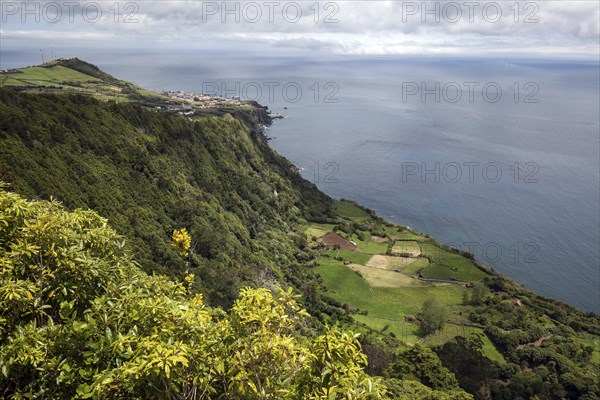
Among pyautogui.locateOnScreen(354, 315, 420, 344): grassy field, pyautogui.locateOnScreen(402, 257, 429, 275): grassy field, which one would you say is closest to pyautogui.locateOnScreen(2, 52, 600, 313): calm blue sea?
pyautogui.locateOnScreen(402, 257, 429, 275): grassy field

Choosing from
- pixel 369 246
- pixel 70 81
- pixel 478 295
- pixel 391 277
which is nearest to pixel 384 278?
pixel 391 277

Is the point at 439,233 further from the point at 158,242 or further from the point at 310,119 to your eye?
the point at 310,119

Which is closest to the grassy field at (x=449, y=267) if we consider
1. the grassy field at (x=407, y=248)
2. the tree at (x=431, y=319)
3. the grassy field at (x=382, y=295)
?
the grassy field at (x=407, y=248)

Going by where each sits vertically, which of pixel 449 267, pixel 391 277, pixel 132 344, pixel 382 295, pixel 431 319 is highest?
pixel 132 344

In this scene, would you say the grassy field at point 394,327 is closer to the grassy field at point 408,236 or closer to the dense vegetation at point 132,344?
the grassy field at point 408,236

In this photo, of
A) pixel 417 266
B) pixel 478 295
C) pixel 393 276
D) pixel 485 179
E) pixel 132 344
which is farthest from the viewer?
pixel 485 179

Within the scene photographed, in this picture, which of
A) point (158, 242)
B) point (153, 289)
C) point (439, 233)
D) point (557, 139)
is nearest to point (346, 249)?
point (439, 233)

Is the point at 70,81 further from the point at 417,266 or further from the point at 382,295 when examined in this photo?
the point at 417,266
